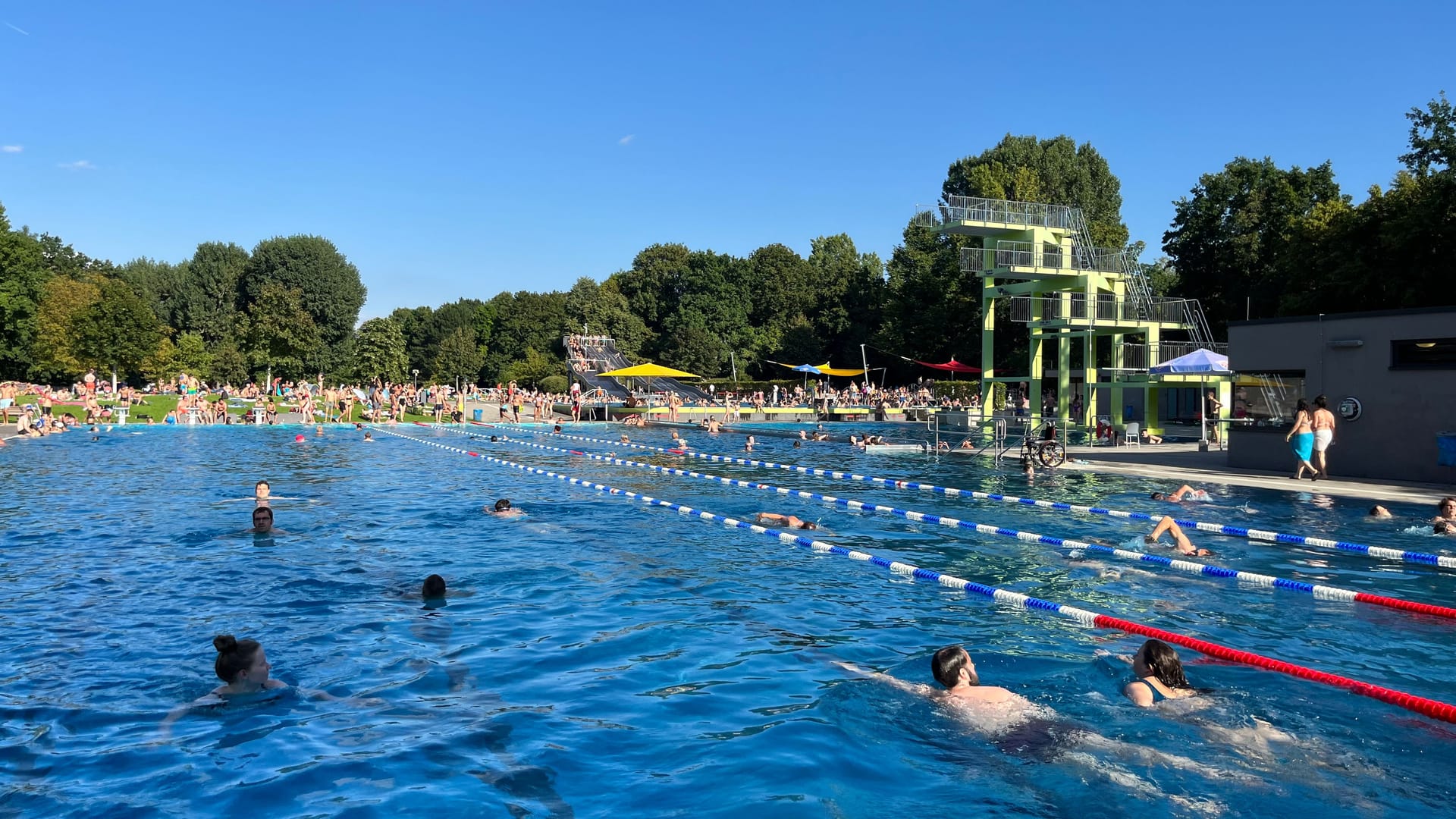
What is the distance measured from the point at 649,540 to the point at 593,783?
26.2ft

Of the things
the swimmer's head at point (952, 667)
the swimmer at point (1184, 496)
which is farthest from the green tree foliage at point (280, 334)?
the swimmer's head at point (952, 667)

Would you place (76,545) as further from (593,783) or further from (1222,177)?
(1222,177)

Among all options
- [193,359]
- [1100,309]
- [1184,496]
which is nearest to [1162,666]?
[1184,496]

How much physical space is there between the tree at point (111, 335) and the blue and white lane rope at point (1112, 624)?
142 ft

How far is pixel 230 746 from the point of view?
229 inches

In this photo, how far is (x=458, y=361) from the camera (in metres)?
78.6

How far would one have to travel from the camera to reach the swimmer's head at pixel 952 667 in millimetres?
6438

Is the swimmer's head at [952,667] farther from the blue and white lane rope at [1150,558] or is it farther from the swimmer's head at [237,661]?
the blue and white lane rope at [1150,558]

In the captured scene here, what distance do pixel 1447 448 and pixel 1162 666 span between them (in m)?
13.2

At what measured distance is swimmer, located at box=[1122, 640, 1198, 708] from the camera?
21.0ft

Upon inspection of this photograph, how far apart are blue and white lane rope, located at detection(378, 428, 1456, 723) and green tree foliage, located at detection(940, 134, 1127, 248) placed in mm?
44350

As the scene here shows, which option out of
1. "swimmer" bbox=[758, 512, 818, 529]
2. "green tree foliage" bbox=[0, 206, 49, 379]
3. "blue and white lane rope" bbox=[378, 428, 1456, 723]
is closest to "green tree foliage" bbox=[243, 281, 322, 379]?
"green tree foliage" bbox=[0, 206, 49, 379]

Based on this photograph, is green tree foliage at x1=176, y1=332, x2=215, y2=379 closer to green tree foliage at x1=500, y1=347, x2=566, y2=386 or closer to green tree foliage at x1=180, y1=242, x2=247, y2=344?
green tree foliage at x1=180, y1=242, x2=247, y2=344

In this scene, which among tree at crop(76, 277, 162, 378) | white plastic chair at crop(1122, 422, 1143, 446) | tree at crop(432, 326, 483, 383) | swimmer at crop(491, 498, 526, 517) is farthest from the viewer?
tree at crop(432, 326, 483, 383)
